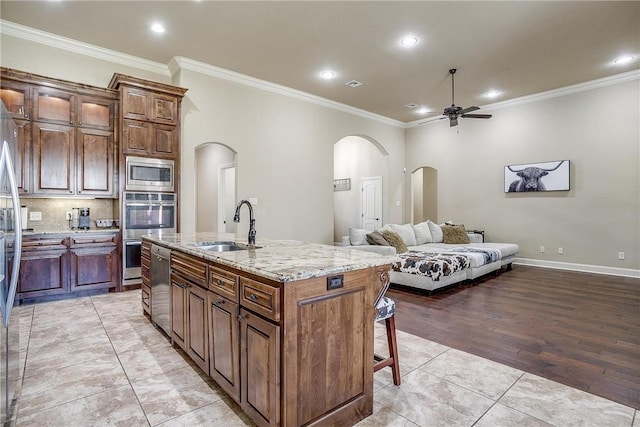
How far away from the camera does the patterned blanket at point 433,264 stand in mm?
4414

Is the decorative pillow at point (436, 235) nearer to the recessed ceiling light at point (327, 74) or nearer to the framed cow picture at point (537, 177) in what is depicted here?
the framed cow picture at point (537, 177)

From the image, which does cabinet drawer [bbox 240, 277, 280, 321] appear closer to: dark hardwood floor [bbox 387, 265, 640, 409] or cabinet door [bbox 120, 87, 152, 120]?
dark hardwood floor [bbox 387, 265, 640, 409]

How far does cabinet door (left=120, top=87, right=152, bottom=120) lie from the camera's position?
4398 mm

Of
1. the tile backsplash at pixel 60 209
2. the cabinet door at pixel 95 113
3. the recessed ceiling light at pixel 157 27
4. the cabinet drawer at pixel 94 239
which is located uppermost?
the recessed ceiling light at pixel 157 27

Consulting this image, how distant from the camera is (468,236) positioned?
6.97 m

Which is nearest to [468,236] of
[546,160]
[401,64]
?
[546,160]

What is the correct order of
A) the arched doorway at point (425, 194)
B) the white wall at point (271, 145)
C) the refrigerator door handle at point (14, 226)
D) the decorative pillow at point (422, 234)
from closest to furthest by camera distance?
the refrigerator door handle at point (14, 226) < the white wall at point (271, 145) < the decorative pillow at point (422, 234) < the arched doorway at point (425, 194)

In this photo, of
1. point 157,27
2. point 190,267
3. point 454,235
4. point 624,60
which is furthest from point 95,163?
point 624,60

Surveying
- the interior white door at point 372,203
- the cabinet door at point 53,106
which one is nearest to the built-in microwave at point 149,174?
the cabinet door at point 53,106

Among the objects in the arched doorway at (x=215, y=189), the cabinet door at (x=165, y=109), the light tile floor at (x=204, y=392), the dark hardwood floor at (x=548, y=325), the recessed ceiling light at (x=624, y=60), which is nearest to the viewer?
the light tile floor at (x=204, y=392)

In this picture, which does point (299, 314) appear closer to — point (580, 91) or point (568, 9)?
point (568, 9)

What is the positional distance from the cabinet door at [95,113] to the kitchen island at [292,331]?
343 cm

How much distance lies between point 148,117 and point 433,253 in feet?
15.2

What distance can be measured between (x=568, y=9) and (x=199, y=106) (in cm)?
491
